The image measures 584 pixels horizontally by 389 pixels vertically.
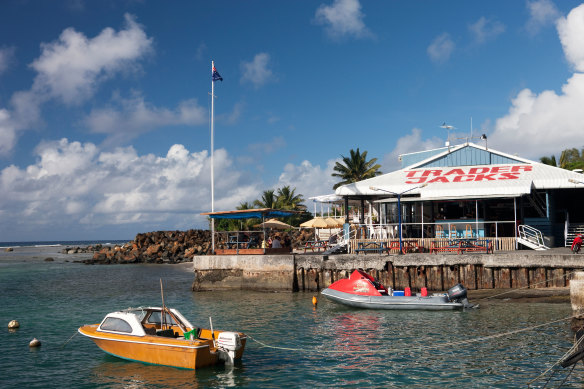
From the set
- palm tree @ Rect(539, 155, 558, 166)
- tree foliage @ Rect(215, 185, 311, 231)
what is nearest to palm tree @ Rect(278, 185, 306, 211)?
tree foliage @ Rect(215, 185, 311, 231)

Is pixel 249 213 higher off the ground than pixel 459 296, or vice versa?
pixel 249 213

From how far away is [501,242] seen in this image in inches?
1064

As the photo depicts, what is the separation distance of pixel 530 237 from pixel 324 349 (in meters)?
18.6

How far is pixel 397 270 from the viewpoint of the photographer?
25703 millimetres

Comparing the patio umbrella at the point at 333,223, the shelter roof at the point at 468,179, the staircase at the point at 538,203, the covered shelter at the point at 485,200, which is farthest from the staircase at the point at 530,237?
the patio umbrella at the point at 333,223

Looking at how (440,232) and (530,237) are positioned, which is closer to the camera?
(530,237)

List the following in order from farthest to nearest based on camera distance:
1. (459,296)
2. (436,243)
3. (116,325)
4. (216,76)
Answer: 1. (216,76)
2. (436,243)
3. (459,296)
4. (116,325)

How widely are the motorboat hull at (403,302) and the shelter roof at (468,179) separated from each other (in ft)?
25.2

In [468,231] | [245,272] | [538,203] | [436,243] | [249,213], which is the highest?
[538,203]

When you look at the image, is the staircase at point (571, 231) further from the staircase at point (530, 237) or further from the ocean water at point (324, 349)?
the ocean water at point (324, 349)

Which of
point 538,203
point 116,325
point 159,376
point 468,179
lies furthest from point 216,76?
point 159,376

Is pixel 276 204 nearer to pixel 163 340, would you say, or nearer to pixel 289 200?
pixel 289 200

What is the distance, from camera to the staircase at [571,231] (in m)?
29.5

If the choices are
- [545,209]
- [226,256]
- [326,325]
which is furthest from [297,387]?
[545,209]
